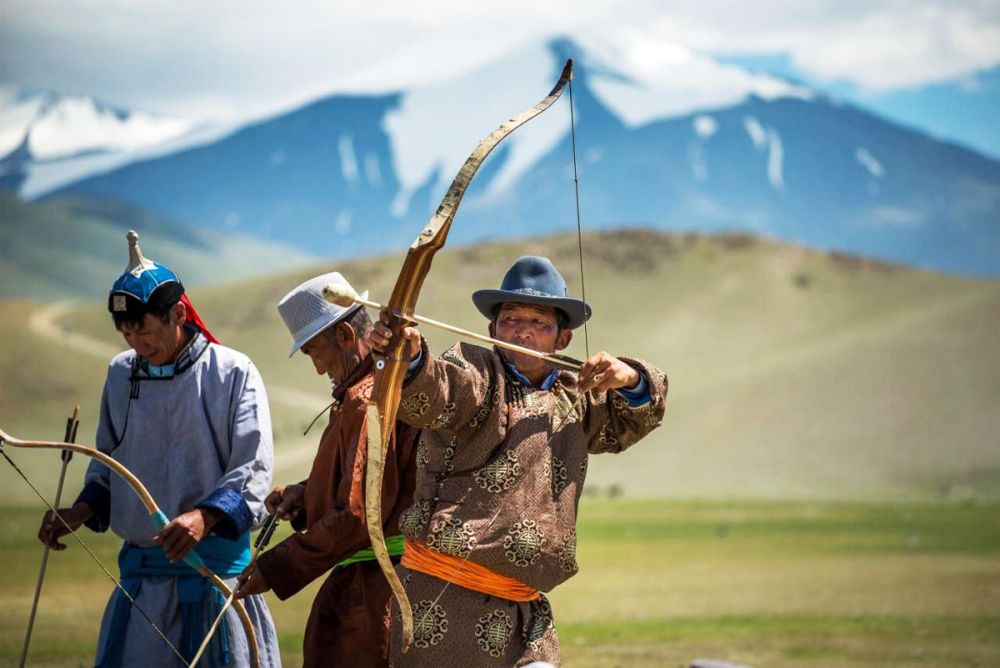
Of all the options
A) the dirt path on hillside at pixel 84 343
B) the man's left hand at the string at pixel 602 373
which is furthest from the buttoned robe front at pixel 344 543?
the dirt path on hillside at pixel 84 343

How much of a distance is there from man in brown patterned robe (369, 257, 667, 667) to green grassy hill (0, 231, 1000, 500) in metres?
30.2

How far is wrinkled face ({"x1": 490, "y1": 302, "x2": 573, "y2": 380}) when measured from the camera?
4238mm

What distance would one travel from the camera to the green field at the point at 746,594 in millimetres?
10438

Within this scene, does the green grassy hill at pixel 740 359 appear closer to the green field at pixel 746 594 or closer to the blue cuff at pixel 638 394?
the green field at pixel 746 594

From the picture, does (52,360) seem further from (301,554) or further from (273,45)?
(273,45)

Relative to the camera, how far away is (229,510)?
4.49 metres

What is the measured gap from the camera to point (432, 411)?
12.9 ft

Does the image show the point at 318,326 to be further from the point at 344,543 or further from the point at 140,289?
the point at 344,543

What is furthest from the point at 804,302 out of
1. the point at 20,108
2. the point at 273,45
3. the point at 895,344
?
the point at 20,108

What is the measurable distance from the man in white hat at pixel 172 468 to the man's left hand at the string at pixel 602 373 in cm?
130

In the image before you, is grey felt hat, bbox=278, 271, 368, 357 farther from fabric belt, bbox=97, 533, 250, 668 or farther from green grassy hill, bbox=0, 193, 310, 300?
green grassy hill, bbox=0, 193, 310, 300

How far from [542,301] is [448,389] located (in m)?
0.43

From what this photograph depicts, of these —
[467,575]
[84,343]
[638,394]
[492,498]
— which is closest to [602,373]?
[638,394]

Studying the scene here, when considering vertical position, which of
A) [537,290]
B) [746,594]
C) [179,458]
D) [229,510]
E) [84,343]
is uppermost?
[84,343]
